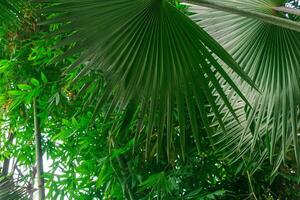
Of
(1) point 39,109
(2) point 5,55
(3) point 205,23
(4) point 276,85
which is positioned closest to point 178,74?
(4) point 276,85

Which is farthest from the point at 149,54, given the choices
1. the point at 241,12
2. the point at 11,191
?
the point at 11,191

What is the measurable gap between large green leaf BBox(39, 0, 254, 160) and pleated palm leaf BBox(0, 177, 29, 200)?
0.67 m

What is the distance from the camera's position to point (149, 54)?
1.26 meters

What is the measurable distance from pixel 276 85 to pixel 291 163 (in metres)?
0.73

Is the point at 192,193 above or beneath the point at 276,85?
beneath

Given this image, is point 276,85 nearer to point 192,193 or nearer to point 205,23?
point 205,23

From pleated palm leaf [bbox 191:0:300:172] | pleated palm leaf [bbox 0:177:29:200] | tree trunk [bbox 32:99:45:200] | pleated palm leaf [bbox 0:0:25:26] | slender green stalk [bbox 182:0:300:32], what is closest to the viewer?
slender green stalk [bbox 182:0:300:32]

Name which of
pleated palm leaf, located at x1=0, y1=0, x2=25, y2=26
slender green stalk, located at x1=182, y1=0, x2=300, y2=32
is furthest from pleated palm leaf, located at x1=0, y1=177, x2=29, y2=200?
slender green stalk, located at x1=182, y1=0, x2=300, y2=32

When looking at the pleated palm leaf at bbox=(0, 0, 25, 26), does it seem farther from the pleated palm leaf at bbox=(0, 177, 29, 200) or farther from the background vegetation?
the pleated palm leaf at bbox=(0, 177, 29, 200)

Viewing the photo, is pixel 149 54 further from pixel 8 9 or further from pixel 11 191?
pixel 11 191

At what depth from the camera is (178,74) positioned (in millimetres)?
1232

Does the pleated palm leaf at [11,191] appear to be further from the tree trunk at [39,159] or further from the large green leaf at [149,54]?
the large green leaf at [149,54]

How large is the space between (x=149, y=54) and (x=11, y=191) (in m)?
0.80

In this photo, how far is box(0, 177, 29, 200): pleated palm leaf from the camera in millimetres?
1716
